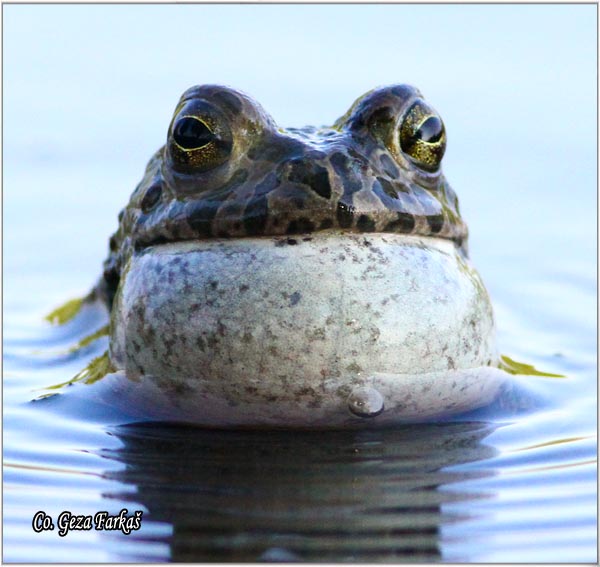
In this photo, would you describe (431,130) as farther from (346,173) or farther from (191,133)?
(191,133)

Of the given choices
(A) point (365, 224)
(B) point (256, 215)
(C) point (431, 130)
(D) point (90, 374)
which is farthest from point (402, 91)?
(D) point (90, 374)

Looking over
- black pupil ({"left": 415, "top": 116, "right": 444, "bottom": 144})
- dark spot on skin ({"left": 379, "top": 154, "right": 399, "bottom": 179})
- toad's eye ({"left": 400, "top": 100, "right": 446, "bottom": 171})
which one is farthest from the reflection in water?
black pupil ({"left": 415, "top": 116, "right": 444, "bottom": 144})

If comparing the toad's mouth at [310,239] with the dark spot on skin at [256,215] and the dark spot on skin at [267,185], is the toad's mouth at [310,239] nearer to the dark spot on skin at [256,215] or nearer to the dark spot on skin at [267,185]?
the dark spot on skin at [256,215]

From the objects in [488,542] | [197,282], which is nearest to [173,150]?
[197,282]

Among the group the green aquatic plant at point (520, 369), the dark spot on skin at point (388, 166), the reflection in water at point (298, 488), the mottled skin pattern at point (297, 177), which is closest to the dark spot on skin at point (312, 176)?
the mottled skin pattern at point (297, 177)

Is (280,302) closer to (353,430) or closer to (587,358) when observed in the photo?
(353,430)

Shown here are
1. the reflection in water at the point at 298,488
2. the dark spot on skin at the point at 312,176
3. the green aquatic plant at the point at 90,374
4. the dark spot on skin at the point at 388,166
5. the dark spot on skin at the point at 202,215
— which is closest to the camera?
the reflection in water at the point at 298,488
